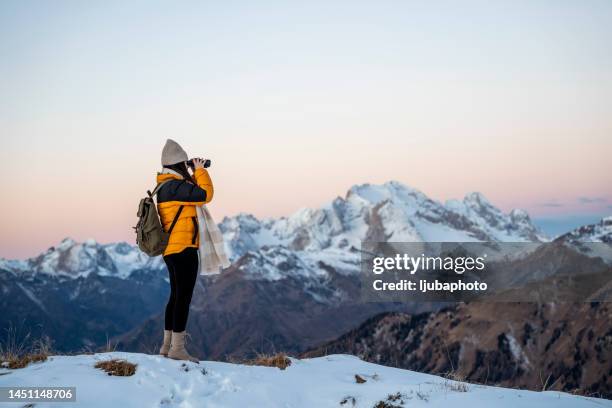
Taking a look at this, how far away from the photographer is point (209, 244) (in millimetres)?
13875

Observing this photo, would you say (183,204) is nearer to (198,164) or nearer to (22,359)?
(198,164)

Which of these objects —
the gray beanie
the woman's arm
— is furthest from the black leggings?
the gray beanie

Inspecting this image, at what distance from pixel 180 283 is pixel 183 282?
0.07 m

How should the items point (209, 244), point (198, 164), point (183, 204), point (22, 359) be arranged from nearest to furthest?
point (22, 359) → point (183, 204) → point (198, 164) → point (209, 244)

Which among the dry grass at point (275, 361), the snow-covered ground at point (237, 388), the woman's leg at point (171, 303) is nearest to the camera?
the snow-covered ground at point (237, 388)

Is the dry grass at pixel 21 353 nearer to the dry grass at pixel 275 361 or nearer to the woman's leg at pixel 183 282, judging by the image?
the woman's leg at pixel 183 282

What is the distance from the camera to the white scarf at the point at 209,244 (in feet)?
45.1

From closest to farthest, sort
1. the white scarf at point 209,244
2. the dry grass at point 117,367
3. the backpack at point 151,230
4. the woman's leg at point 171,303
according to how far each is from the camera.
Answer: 1. the dry grass at point 117,367
2. the backpack at point 151,230
3. the woman's leg at point 171,303
4. the white scarf at point 209,244

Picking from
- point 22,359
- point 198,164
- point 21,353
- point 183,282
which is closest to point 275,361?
point 183,282

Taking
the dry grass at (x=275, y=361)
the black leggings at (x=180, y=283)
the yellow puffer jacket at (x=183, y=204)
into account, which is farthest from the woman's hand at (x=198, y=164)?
the dry grass at (x=275, y=361)

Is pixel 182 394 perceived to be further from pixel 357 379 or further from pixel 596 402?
pixel 596 402

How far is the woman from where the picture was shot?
524 inches

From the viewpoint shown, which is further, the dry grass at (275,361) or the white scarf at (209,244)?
the dry grass at (275,361)

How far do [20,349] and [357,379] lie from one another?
7192 mm
